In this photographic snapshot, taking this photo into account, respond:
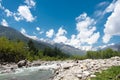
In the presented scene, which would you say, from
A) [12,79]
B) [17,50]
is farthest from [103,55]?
[12,79]

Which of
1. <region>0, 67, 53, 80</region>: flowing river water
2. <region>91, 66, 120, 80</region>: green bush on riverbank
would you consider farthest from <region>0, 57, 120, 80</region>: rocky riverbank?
<region>0, 67, 53, 80</region>: flowing river water

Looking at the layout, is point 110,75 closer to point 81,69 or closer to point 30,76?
point 81,69

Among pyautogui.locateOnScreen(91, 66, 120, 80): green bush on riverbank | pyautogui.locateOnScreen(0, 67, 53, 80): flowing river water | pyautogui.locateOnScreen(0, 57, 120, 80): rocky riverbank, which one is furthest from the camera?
pyautogui.locateOnScreen(0, 67, 53, 80): flowing river water

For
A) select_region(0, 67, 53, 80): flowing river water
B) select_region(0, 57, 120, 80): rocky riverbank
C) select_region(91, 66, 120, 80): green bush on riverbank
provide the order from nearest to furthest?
select_region(91, 66, 120, 80): green bush on riverbank, select_region(0, 57, 120, 80): rocky riverbank, select_region(0, 67, 53, 80): flowing river water

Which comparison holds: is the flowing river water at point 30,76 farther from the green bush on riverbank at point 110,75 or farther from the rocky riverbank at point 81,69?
the green bush on riverbank at point 110,75

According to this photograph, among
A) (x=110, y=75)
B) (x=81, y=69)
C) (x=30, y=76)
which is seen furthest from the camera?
(x=30, y=76)

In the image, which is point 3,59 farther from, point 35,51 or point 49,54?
point 49,54

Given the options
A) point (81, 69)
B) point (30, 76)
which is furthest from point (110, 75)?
point (30, 76)

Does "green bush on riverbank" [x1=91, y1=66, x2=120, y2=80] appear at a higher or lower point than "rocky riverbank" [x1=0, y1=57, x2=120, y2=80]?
lower

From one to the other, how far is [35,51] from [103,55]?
60.8m

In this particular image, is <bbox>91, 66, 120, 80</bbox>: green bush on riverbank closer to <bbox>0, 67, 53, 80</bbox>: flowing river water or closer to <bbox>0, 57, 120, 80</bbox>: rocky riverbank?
<bbox>0, 57, 120, 80</bbox>: rocky riverbank

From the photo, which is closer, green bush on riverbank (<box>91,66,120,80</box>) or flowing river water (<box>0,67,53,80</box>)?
green bush on riverbank (<box>91,66,120,80</box>)

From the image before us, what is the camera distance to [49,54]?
18262 cm

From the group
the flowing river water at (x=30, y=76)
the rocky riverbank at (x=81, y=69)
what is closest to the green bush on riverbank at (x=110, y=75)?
the rocky riverbank at (x=81, y=69)
